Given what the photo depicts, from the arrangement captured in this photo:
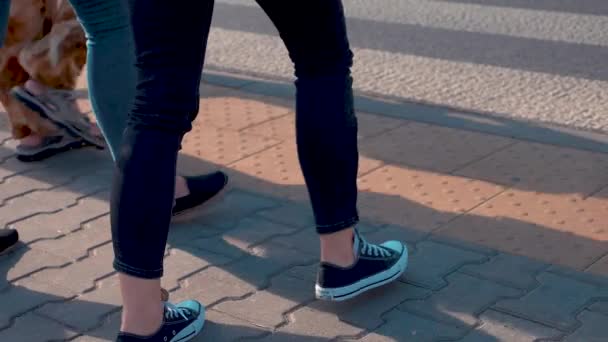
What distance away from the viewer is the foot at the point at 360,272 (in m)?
2.81

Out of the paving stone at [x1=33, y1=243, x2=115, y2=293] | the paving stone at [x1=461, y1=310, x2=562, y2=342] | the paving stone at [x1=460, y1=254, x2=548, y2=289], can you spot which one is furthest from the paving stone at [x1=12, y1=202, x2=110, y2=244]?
the paving stone at [x1=461, y1=310, x2=562, y2=342]

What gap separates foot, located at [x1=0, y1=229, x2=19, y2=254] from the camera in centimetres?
327

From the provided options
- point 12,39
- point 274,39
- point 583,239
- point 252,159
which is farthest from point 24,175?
point 274,39

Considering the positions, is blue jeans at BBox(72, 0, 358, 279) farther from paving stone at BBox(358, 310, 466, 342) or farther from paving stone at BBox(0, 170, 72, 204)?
paving stone at BBox(0, 170, 72, 204)

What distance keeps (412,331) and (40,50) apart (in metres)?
2.00

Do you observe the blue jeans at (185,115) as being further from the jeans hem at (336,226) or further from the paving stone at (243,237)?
the paving stone at (243,237)

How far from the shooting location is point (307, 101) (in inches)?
106

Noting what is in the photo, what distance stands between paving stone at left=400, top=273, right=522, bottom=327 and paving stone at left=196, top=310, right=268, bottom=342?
40 centimetres

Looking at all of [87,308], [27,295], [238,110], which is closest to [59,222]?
[27,295]

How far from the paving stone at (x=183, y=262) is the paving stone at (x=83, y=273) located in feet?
0.56

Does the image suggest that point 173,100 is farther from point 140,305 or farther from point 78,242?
point 78,242

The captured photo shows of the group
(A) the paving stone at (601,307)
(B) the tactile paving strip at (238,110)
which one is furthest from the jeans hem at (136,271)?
(B) the tactile paving strip at (238,110)

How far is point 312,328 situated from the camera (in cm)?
273

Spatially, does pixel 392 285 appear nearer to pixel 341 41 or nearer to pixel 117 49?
pixel 341 41
